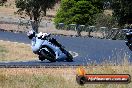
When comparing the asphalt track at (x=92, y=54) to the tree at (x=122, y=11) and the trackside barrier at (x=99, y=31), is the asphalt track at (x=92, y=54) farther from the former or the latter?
the tree at (x=122, y=11)

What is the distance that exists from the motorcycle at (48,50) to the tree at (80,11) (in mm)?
34013

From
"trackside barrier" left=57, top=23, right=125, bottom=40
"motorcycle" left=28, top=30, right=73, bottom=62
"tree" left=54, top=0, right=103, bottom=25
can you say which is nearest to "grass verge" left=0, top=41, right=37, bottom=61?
"motorcycle" left=28, top=30, right=73, bottom=62

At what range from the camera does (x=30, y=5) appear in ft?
193

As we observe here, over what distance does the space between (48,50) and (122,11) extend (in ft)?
106

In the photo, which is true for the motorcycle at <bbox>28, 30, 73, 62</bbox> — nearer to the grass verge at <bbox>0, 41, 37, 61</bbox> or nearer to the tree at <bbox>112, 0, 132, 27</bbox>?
the grass verge at <bbox>0, 41, 37, 61</bbox>

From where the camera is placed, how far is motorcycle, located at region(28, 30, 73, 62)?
79.8 ft

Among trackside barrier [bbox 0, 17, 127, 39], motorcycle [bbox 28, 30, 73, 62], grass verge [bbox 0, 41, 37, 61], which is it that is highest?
motorcycle [bbox 28, 30, 73, 62]

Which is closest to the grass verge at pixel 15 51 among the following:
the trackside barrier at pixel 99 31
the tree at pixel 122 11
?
the trackside barrier at pixel 99 31

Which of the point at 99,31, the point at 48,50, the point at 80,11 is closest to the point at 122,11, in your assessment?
the point at 99,31

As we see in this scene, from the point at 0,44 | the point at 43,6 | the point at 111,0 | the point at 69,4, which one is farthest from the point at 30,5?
the point at 0,44

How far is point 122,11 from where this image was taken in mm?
56062

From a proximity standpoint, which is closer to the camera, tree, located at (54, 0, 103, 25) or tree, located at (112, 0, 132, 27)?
tree, located at (112, 0, 132, 27)

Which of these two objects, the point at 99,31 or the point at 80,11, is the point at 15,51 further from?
the point at 80,11

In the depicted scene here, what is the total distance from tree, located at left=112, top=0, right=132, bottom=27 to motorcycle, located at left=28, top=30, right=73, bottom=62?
30.8 m
